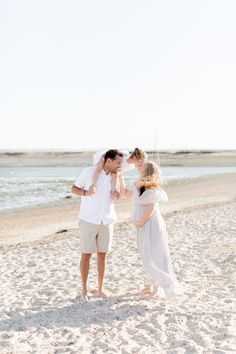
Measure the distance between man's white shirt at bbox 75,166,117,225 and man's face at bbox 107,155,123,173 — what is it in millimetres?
89

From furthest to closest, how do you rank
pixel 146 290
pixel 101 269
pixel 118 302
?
pixel 146 290 < pixel 101 269 < pixel 118 302

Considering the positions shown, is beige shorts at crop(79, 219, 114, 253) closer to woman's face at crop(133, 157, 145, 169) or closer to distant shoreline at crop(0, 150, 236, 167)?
woman's face at crop(133, 157, 145, 169)

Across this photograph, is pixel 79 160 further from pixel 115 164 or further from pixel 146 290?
pixel 115 164

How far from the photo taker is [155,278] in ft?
21.9

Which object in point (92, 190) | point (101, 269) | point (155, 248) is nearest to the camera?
point (92, 190)

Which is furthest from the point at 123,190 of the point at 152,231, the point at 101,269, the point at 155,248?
the point at 101,269

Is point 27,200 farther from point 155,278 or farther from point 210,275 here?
point 155,278

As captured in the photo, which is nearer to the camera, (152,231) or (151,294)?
(152,231)

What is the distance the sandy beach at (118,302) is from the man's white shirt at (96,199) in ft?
3.41

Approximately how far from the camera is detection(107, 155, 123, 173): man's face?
21.8ft

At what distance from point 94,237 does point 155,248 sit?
74 cm

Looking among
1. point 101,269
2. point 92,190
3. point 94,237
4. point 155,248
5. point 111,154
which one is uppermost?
point 111,154

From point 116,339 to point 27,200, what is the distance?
1802cm

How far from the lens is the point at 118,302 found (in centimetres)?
687
